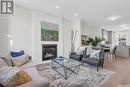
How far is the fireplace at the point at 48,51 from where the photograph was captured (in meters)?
A: 5.42

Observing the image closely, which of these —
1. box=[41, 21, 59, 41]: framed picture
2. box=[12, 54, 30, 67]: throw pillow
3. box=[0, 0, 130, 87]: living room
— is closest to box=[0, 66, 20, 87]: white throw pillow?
box=[0, 0, 130, 87]: living room

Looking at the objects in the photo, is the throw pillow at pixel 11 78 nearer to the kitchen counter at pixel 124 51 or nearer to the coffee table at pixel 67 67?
the coffee table at pixel 67 67

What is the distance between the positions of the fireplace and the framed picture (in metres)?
0.35

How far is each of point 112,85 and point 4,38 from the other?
3741 millimetres

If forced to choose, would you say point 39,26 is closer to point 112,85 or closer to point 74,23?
point 74,23

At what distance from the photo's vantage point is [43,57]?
17.7 ft

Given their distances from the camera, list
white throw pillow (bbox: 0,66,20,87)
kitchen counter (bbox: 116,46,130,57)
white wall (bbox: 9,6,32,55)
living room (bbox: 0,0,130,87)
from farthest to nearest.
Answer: kitchen counter (bbox: 116,46,130,57) → white wall (bbox: 9,6,32,55) → living room (bbox: 0,0,130,87) → white throw pillow (bbox: 0,66,20,87)

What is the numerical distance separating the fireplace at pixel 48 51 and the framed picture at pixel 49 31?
35cm

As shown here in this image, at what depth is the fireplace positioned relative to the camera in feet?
17.8

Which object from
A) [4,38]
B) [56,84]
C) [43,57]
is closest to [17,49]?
[4,38]

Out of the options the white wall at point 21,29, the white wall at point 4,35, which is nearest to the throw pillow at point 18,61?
the white wall at point 4,35

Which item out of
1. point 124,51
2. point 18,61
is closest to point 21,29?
point 18,61

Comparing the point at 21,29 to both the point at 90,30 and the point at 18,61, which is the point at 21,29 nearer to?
the point at 18,61

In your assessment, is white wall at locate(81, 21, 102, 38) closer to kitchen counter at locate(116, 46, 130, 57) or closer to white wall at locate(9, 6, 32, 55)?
kitchen counter at locate(116, 46, 130, 57)
